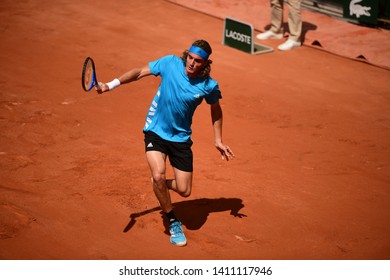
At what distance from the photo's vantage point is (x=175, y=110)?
632cm

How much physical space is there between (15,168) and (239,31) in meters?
7.41

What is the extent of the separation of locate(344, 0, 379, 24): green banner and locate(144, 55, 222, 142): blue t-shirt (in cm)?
983

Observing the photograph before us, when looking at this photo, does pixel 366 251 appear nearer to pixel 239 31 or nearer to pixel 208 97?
pixel 208 97

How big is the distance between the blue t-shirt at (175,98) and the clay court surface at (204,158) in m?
1.22

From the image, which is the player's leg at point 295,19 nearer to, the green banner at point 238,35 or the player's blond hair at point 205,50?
the green banner at point 238,35

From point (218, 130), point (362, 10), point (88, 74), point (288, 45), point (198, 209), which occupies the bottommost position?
point (198, 209)

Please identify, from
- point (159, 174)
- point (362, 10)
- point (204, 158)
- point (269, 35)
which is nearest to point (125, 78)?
point (159, 174)

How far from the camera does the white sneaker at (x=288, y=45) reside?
45.9 feet

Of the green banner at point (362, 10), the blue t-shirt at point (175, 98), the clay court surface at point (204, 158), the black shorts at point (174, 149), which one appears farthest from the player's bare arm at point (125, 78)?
the green banner at point (362, 10)

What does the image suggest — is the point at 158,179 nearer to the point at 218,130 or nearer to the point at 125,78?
the point at 218,130

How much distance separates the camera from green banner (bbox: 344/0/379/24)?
1483cm

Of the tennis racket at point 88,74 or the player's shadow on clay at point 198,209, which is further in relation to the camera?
the player's shadow on clay at point 198,209

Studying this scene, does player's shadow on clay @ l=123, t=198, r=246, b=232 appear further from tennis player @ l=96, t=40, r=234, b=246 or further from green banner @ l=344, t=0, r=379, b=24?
green banner @ l=344, t=0, r=379, b=24

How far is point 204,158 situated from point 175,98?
248 centimetres
